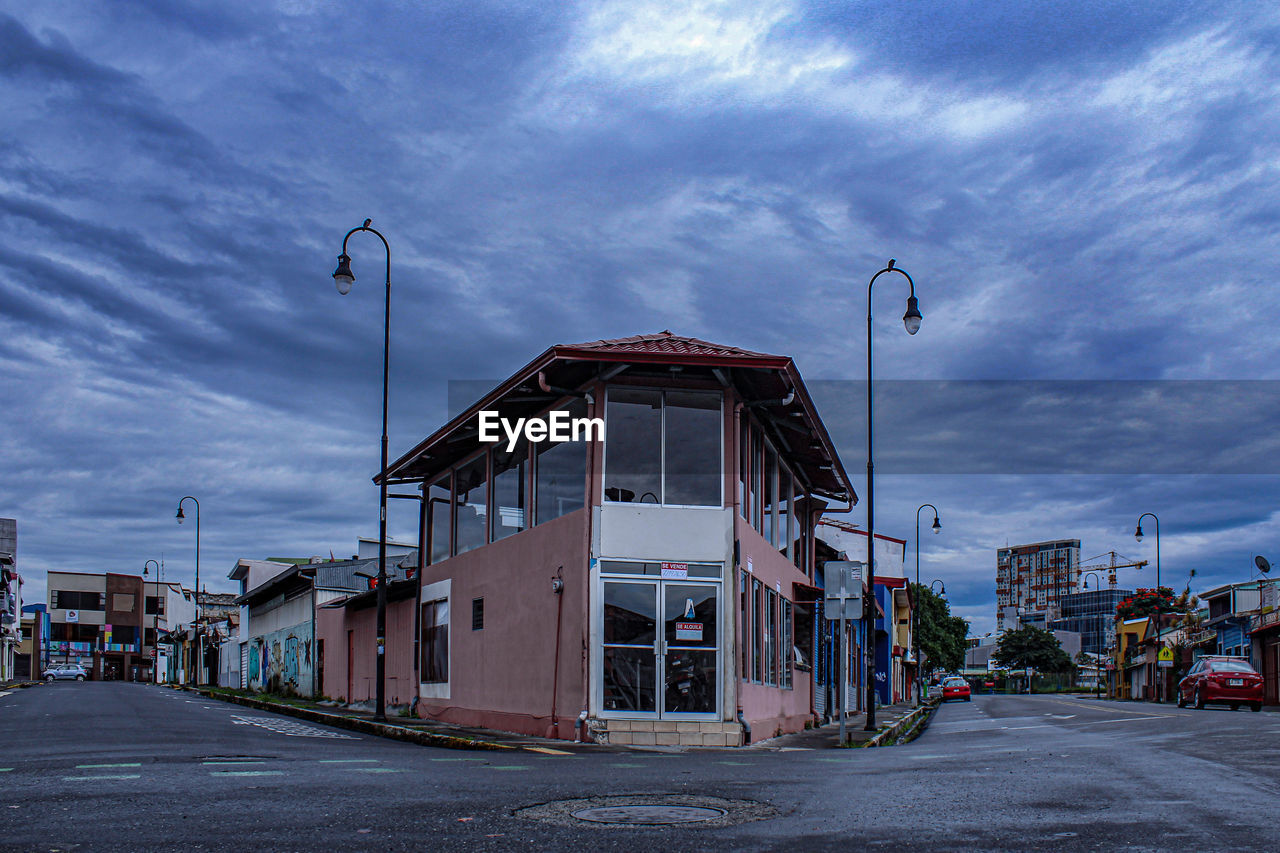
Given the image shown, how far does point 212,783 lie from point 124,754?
4.23 meters

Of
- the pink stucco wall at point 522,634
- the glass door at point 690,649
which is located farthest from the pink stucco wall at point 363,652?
the glass door at point 690,649

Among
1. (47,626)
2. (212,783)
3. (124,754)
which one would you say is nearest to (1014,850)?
(212,783)

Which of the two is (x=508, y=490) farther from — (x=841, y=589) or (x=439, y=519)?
(x=841, y=589)

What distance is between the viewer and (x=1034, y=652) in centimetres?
13188

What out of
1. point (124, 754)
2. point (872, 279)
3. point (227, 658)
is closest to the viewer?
point (124, 754)

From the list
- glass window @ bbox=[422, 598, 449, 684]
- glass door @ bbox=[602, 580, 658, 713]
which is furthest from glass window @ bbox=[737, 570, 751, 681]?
glass window @ bbox=[422, 598, 449, 684]

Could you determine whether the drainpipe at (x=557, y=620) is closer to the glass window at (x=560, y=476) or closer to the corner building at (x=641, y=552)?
the corner building at (x=641, y=552)

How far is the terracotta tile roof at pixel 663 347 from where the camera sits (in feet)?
54.1

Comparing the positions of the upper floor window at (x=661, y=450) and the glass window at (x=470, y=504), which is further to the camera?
the glass window at (x=470, y=504)

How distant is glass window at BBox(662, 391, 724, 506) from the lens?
1723 cm

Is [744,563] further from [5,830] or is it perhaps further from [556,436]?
[5,830]

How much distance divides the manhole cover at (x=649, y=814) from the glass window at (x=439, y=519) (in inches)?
708

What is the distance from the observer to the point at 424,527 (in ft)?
88.6

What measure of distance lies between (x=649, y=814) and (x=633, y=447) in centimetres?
1079
